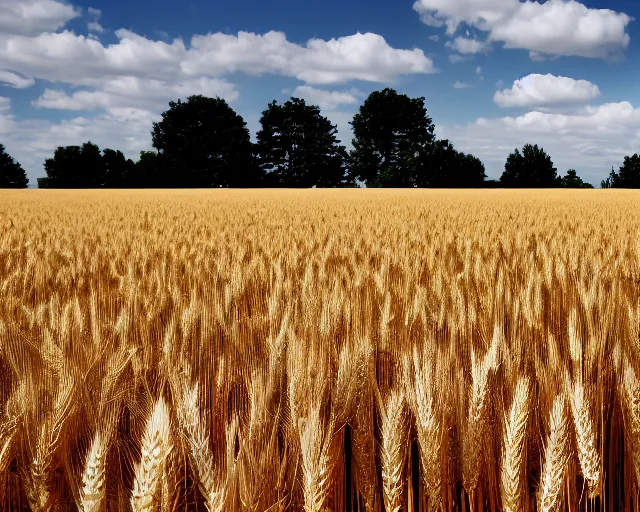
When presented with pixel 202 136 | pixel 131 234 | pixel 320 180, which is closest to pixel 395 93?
pixel 320 180

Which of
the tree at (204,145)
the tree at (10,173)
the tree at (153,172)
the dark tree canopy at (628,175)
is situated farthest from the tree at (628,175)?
the tree at (10,173)

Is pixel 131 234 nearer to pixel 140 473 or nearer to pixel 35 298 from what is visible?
pixel 35 298

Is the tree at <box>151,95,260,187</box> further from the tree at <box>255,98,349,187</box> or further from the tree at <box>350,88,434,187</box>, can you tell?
the tree at <box>350,88,434,187</box>

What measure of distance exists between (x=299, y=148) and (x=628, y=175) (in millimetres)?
34857

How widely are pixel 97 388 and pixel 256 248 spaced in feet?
7.64

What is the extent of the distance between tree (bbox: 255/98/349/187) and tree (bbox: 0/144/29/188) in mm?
24739

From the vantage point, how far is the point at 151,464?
729mm

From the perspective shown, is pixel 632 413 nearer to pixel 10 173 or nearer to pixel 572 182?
pixel 10 173

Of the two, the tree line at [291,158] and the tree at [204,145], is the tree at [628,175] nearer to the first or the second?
the tree line at [291,158]

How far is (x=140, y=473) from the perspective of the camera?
720 millimetres

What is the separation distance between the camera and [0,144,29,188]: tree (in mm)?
55562

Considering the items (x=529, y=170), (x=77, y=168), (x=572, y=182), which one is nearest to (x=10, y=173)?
(x=77, y=168)

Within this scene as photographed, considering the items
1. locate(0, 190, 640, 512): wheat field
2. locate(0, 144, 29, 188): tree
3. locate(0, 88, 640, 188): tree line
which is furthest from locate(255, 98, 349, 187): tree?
locate(0, 190, 640, 512): wheat field

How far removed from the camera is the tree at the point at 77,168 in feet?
178
